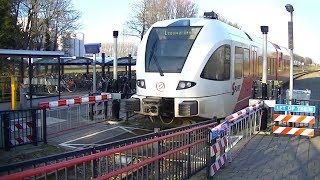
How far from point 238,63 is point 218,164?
21.6 feet

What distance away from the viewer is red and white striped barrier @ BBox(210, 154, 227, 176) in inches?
279

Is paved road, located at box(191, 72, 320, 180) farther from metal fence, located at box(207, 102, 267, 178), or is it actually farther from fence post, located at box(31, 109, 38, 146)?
fence post, located at box(31, 109, 38, 146)

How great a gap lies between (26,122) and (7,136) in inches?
27.7

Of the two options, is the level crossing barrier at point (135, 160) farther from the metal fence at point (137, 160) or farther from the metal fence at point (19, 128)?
the metal fence at point (19, 128)

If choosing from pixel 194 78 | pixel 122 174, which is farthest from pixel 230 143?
pixel 122 174

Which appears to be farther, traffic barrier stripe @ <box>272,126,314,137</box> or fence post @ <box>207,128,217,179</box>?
traffic barrier stripe @ <box>272,126,314,137</box>

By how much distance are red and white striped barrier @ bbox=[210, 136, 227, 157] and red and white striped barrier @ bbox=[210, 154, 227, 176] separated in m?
0.22

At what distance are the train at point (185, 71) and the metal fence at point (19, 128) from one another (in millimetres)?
2927

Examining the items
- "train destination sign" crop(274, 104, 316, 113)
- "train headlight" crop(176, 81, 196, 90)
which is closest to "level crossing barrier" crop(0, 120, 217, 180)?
"train headlight" crop(176, 81, 196, 90)

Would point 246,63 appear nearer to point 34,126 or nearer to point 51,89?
point 34,126

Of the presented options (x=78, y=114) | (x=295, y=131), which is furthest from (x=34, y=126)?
(x=295, y=131)

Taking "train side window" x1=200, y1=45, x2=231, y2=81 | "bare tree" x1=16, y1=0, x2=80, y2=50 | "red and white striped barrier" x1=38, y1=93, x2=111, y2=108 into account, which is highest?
"bare tree" x1=16, y1=0, x2=80, y2=50

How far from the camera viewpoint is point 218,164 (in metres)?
7.41

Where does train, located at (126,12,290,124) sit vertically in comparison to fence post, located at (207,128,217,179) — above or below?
above
